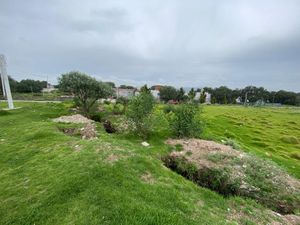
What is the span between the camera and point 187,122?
14.9 meters

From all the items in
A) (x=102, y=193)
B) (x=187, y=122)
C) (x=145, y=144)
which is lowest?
(x=145, y=144)

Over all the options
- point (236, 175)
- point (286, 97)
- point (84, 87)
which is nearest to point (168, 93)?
point (84, 87)

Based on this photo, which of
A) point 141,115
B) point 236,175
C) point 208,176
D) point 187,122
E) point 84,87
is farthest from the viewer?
point 84,87

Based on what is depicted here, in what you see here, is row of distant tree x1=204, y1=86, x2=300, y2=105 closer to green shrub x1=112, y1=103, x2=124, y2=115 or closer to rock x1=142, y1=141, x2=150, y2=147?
green shrub x1=112, y1=103, x2=124, y2=115

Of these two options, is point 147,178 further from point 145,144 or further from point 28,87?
point 28,87

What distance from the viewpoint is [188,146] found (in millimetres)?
12977

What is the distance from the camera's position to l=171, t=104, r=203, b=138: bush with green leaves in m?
14.9

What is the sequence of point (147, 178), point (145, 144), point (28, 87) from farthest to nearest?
point (28, 87) < point (145, 144) < point (147, 178)

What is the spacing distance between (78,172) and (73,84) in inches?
699

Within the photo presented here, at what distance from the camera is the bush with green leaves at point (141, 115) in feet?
49.6

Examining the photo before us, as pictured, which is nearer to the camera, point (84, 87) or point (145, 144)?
point (145, 144)

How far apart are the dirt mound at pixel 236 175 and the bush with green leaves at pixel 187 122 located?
8.28 ft

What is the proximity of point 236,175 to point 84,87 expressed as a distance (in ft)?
64.5

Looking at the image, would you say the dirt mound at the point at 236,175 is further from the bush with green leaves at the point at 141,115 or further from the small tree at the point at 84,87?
the small tree at the point at 84,87
